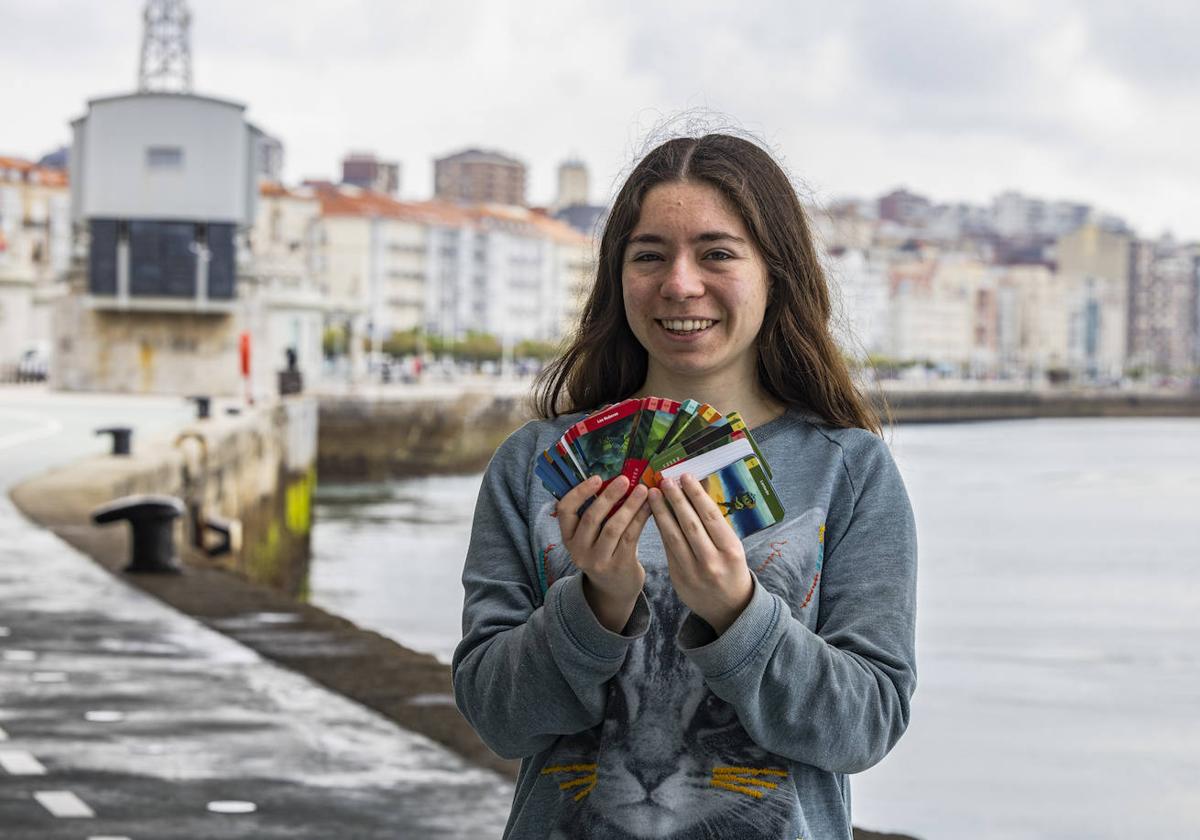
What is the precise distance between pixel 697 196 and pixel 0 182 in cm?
13228

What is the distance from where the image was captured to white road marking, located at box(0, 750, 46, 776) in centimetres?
646

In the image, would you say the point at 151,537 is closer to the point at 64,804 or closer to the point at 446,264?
the point at 64,804

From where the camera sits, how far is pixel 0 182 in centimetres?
12694

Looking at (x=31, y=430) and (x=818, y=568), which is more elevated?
(x=818, y=568)

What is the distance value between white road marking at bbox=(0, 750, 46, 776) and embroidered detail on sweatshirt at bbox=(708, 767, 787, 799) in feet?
15.9

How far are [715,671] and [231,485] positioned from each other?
80.9ft

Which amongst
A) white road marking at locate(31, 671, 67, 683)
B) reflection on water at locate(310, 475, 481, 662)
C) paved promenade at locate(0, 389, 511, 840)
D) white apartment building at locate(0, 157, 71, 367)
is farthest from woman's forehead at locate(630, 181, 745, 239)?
white apartment building at locate(0, 157, 71, 367)

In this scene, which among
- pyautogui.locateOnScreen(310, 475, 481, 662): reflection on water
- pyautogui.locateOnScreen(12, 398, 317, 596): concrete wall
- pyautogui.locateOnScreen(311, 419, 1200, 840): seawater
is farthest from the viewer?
pyautogui.locateOnScreen(310, 475, 481, 662): reflection on water

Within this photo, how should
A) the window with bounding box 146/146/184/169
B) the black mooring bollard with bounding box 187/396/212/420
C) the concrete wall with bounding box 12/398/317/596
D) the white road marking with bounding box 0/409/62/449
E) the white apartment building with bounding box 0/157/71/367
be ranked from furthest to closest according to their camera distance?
the white apartment building with bounding box 0/157/71/367 → the window with bounding box 146/146/184/169 → the black mooring bollard with bounding box 187/396/212/420 → the white road marking with bounding box 0/409/62/449 → the concrete wall with bounding box 12/398/317/596

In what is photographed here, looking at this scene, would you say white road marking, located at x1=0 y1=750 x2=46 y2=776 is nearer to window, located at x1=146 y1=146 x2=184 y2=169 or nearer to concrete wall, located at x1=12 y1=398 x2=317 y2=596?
concrete wall, located at x1=12 y1=398 x2=317 y2=596

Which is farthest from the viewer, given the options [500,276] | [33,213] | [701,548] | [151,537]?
[500,276]

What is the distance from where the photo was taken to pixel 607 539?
6.68 feet

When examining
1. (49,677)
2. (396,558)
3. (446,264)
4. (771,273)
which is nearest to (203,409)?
(396,558)

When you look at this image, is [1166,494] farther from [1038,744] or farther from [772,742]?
[772,742]
